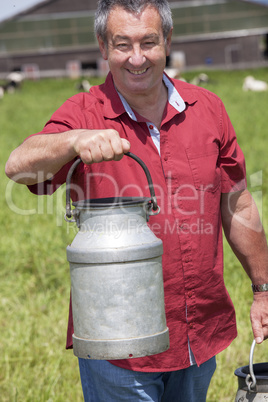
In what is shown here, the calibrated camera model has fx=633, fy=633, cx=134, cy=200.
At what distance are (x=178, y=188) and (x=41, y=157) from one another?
523 millimetres

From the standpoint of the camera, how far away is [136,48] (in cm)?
203

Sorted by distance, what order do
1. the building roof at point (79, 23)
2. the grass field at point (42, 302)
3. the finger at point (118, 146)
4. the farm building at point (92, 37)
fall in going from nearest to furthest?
1. the finger at point (118, 146)
2. the grass field at point (42, 302)
3. the farm building at point (92, 37)
4. the building roof at point (79, 23)

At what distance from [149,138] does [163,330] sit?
2.28 feet

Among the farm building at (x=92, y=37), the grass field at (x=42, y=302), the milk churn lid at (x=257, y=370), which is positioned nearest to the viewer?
the milk churn lid at (x=257, y=370)

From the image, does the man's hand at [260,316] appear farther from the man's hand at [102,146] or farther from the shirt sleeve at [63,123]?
the man's hand at [102,146]

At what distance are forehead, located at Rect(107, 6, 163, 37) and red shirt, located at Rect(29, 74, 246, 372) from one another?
0.23 meters

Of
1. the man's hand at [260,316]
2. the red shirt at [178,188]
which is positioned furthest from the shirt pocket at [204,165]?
the man's hand at [260,316]

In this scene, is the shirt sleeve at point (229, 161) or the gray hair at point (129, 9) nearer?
the gray hair at point (129, 9)

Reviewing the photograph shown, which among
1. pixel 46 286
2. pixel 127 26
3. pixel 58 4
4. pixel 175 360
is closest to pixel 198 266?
pixel 175 360

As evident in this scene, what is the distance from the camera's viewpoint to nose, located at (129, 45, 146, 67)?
2.02m

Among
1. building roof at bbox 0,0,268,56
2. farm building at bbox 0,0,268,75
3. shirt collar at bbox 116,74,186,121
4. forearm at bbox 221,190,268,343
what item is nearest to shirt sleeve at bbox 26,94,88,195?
shirt collar at bbox 116,74,186,121

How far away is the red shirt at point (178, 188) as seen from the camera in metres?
2.12

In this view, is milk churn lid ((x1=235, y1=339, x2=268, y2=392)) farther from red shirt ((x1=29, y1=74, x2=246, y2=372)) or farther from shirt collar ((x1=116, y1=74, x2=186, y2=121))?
A: shirt collar ((x1=116, y1=74, x2=186, y2=121))

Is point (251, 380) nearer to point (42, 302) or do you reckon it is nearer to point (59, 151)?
point (59, 151)
